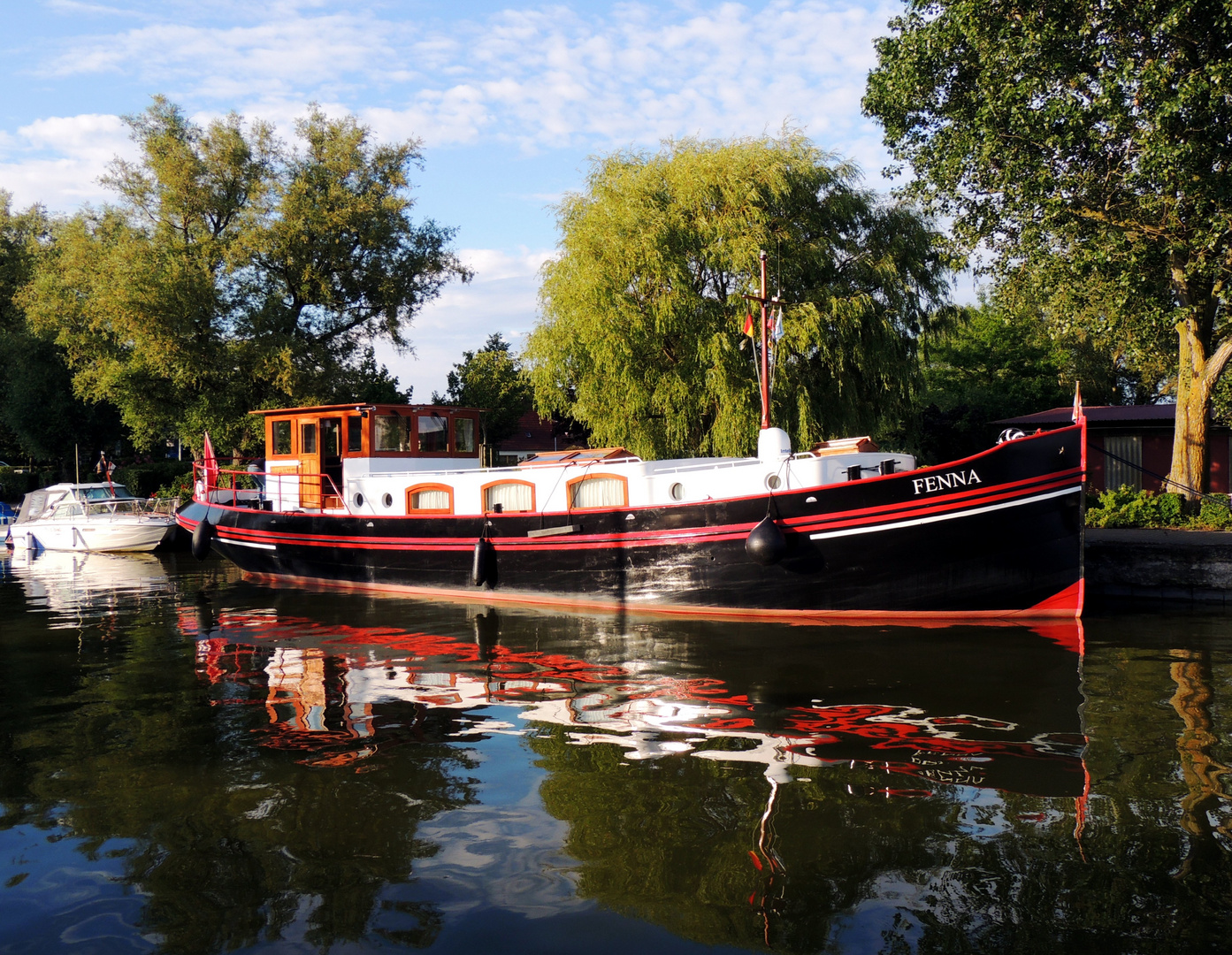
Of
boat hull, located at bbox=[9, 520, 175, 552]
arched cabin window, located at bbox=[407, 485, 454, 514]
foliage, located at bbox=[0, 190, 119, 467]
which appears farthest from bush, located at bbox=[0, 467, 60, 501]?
arched cabin window, located at bbox=[407, 485, 454, 514]

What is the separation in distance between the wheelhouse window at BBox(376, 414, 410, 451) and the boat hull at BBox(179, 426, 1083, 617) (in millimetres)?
3524

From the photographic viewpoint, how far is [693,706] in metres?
8.24

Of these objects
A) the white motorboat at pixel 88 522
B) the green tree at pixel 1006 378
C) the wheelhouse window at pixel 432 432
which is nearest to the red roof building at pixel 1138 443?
the green tree at pixel 1006 378

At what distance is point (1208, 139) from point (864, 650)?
1138 cm

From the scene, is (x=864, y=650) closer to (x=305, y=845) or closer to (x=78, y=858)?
(x=305, y=845)

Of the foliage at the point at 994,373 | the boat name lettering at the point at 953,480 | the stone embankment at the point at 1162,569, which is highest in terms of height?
the foliage at the point at 994,373

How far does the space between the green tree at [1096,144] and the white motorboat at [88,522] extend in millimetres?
21507

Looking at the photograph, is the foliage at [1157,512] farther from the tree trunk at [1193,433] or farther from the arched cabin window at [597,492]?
the arched cabin window at [597,492]

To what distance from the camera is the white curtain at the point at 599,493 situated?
45.8ft

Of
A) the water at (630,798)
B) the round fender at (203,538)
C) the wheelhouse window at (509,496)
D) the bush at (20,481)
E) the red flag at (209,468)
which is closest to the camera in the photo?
the water at (630,798)

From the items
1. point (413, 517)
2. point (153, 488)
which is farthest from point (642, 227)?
point (153, 488)

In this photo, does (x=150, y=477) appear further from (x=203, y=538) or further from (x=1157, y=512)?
(x=1157, y=512)

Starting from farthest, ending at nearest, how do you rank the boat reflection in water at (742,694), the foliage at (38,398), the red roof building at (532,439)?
the red roof building at (532,439) → the foliage at (38,398) → the boat reflection in water at (742,694)

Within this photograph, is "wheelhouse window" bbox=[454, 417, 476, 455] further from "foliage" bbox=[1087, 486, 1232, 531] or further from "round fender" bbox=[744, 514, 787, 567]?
"foliage" bbox=[1087, 486, 1232, 531]
